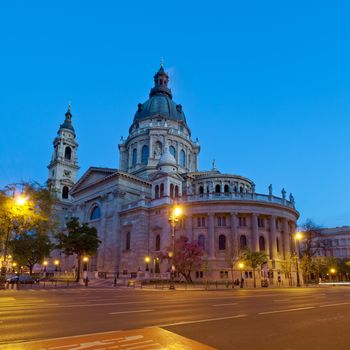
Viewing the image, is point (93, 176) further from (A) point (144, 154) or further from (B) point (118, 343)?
(B) point (118, 343)

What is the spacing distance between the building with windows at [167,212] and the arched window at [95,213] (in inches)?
8.4

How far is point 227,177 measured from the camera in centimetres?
6944

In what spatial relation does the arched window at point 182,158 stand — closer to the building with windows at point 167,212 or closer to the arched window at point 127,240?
the building with windows at point 167,212

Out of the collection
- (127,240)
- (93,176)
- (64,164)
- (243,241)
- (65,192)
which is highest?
(64,164)

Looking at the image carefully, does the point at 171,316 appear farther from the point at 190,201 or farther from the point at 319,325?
the point at 190,201

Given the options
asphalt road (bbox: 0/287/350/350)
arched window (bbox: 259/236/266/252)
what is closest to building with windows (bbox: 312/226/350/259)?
arched window (bbox: 259/236/266/252)

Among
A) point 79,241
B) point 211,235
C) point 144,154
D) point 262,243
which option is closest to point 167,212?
point 211,235

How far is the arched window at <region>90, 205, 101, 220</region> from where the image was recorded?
2807 inches

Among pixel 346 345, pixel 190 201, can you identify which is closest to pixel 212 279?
pixel 190 201

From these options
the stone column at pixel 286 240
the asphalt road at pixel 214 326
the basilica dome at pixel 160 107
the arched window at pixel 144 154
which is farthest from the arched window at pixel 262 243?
the asphalt road at pixel 214 326

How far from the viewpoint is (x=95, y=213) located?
72.5m

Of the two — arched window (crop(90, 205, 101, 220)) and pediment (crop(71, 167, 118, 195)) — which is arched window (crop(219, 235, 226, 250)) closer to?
pediment (crop(71, 167, 118, 195))

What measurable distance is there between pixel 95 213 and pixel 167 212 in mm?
21045

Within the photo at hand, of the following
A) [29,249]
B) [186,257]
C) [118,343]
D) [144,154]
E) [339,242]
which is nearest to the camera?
[118,343]
